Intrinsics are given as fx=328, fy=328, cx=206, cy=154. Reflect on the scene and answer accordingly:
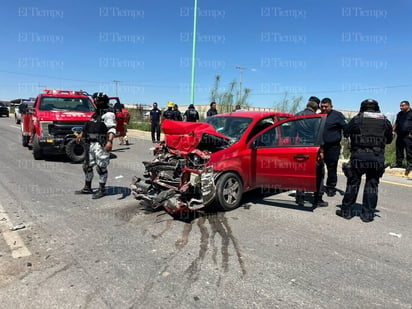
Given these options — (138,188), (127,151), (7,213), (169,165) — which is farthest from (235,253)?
(127,151)

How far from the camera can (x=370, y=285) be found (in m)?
3.04

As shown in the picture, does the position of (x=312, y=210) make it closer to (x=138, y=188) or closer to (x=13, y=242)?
(x=138, y=188)

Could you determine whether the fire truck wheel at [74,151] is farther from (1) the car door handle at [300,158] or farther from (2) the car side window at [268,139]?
(1) the car door handle at [300,158]

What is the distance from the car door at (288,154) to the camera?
499 centimetres

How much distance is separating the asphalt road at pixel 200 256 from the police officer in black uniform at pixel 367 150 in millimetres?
313

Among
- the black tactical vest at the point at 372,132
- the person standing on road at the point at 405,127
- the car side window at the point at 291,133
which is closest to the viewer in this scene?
the black tactical vest at the point at 372,132

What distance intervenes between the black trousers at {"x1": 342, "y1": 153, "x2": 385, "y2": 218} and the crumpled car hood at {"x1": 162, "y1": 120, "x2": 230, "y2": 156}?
1927mm

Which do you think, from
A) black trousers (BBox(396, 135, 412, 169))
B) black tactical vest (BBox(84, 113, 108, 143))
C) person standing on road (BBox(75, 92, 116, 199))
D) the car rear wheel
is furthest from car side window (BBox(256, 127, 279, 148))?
black trousers (BBox(396, 135, 412, 169))

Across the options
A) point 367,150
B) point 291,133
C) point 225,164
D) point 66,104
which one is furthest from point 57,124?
point 367,150

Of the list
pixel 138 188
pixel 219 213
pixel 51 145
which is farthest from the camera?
pixel 51 145

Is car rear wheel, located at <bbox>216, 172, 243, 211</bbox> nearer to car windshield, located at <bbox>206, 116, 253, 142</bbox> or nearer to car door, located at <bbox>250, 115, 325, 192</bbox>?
car door, located at <bbox>250, 115, 325, 192</bbox>

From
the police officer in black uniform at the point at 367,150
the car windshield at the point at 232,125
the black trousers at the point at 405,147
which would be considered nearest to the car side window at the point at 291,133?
the car windshield at the point at 232,125

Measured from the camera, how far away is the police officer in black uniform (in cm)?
457

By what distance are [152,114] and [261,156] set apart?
10314mm
